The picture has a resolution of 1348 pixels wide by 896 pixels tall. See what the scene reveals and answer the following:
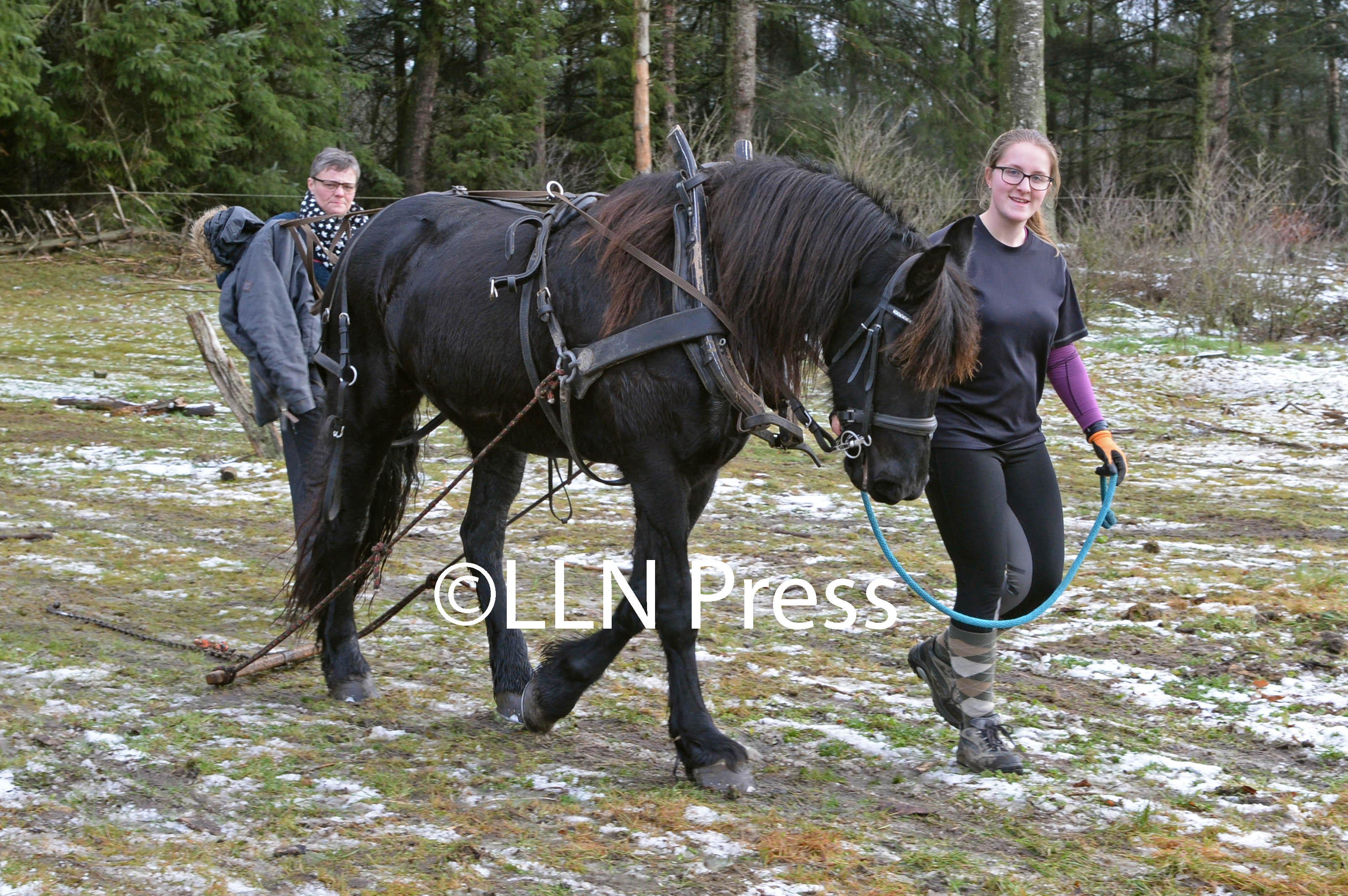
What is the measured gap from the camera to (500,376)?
149 inches

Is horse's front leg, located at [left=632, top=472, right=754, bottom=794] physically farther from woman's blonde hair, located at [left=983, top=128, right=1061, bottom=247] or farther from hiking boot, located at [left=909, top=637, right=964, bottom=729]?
woman's blonde hair, located at [left=983, top=128, right=1061, bottom=247]

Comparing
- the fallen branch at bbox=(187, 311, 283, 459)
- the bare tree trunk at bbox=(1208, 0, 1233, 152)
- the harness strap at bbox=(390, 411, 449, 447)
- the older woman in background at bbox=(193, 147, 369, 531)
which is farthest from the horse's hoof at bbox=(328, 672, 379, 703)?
the bare tree trunk at bbox=(1208, 0, 1233, 152)

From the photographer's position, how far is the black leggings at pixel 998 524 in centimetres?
343

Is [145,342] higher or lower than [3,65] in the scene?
lower

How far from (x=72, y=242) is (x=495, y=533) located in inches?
731

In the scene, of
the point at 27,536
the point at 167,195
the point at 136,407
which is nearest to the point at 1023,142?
the point at 27,536

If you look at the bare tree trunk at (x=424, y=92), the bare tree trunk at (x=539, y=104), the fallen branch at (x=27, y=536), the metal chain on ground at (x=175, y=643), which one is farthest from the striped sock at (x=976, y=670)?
the bare tree trunk at (x=424, y=92)

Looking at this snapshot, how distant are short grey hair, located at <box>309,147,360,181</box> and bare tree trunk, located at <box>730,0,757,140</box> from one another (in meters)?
9.62

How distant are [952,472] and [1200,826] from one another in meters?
1.11

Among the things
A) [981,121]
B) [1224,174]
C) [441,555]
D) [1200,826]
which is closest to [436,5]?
[981,121]

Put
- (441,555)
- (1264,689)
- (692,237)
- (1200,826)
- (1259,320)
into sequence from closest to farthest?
1. (1200,826)
2. (692,237)
3. (1264,689)
4. (441,555)
5. (1259,320)

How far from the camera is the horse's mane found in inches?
122

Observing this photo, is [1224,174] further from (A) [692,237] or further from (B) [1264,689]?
(A) [692,237]

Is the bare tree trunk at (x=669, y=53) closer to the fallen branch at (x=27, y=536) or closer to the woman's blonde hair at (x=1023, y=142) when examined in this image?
the fallen branch at (x=27, y=536)
